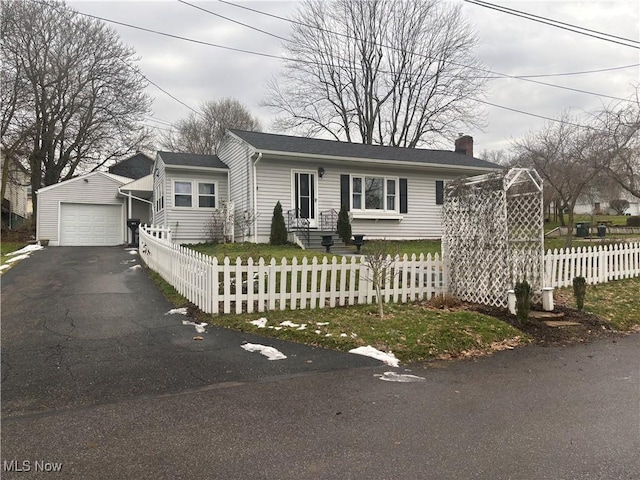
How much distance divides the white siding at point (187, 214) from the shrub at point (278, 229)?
364cm

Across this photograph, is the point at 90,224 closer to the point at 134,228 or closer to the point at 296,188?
the point at 134,228

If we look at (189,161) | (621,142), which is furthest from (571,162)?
(189,161)

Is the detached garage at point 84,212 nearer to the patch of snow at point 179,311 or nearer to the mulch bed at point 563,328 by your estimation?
the patch of snow at point 179,311

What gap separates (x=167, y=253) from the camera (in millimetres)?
9375

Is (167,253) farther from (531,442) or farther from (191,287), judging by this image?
(531,442)

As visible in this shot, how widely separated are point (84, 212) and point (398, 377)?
21.3 meters

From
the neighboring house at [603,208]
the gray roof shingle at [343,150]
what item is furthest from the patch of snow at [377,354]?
the neighboring house at [603,208]

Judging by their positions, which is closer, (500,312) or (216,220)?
(500,312)

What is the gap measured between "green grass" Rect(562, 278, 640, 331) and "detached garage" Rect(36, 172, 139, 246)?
20.4 metres

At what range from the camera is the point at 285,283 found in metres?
6.89

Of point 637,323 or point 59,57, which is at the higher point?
point 59,57

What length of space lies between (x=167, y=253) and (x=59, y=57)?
20899 millimetres

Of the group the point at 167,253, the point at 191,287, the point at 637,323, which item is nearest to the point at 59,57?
the point at 167,253

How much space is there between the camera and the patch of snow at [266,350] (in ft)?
16.6
